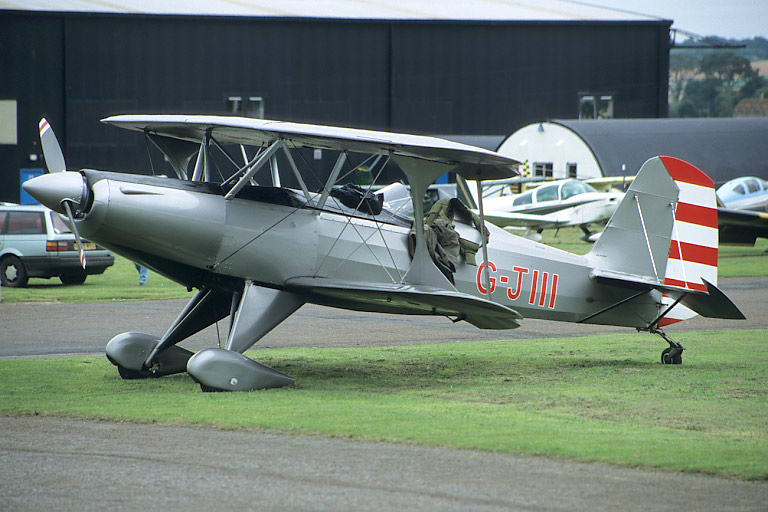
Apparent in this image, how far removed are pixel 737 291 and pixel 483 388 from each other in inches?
514

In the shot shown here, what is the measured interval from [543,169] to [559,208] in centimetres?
895

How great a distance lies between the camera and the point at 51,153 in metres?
9.79

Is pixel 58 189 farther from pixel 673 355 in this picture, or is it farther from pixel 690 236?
pixel 690 236

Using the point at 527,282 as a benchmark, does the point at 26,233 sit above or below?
below

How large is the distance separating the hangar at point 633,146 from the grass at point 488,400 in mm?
29272

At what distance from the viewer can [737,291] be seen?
68.7 feet

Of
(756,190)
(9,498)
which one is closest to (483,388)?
(9,498)

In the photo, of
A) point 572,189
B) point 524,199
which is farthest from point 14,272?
point 572,189

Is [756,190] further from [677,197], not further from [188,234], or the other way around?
[188,234]

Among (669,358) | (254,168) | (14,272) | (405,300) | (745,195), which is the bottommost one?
(14,272)

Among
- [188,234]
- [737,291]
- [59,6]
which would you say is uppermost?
[59,6]

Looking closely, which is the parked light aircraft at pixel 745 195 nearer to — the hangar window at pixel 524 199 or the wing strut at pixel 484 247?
the hangar window at pixel 524 199

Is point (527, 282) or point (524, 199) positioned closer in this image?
point (527, 282)

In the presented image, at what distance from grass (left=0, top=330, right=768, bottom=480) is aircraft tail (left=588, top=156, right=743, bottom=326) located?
102cm
